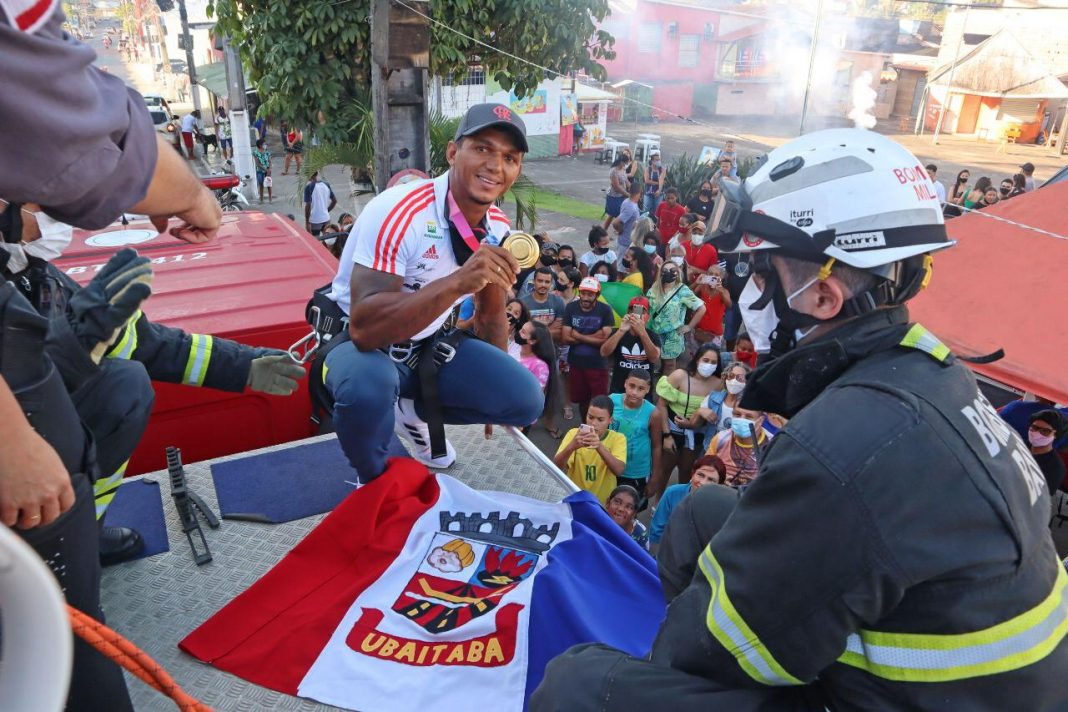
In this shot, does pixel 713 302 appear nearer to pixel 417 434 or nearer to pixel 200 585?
pixel 417 434

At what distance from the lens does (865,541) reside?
1605 millimetres

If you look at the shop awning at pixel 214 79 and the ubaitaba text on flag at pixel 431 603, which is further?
the shop awning at pixel 214 79

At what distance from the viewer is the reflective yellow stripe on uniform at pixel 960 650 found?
165 centimetres

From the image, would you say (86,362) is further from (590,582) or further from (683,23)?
(683,23)

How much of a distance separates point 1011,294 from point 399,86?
5.30 m

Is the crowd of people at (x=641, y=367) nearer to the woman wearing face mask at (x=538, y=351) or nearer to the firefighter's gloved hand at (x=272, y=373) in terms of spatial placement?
the woman wearing face mask at (x=538, y=351)

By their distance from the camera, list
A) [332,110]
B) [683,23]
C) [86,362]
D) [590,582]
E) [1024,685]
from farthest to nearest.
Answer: [683,23] < [332,110] < [590,582] < [86,362] < [1024,685]

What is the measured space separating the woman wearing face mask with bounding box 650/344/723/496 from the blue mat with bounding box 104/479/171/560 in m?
4.27

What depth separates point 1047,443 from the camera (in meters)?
6.49

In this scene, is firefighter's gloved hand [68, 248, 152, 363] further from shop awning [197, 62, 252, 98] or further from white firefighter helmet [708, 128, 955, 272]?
shop awning [197, 62, 252, 98]

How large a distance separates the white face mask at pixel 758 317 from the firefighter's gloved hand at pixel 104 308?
1.88 m

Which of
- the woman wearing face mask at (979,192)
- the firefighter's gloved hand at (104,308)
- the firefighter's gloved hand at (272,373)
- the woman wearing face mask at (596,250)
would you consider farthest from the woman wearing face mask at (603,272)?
the woman wearing face mask at (979,192)

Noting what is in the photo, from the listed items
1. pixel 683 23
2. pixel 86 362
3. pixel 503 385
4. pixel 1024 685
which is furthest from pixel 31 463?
pixel 683 23

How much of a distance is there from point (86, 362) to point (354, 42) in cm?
659
